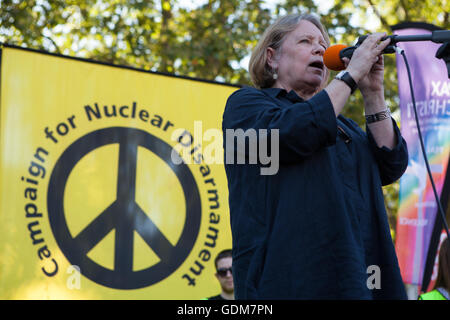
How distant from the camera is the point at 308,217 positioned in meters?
1.76

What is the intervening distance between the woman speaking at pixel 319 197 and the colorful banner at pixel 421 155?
3344mm

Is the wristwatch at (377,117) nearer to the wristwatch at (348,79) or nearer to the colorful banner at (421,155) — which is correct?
the wristwatch at (348,79)

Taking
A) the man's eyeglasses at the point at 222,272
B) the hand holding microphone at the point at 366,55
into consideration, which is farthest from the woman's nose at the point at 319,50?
the man's eyeglasses at the point at 222,272

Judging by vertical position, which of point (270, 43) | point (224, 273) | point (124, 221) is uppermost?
point (270, 43)

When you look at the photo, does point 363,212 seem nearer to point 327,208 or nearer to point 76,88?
point 327,208

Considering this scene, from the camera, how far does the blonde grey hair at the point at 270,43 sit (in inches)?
90.4

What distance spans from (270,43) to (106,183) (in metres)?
2.58

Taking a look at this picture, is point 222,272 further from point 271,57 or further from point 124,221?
point 271,57

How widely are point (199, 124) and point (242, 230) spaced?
10.9ft

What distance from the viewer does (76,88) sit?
Answer: 4.65 m

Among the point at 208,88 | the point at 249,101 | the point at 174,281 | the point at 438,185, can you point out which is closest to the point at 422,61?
the point at 438,185

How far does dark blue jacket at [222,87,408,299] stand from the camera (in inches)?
67.8

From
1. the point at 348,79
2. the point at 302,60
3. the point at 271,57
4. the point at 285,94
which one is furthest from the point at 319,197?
the point at 271,57

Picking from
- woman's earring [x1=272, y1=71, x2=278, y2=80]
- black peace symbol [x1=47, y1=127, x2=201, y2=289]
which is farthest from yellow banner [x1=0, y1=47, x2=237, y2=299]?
woman's earring [x1=272, y1=71, x2=278, y2=80]
